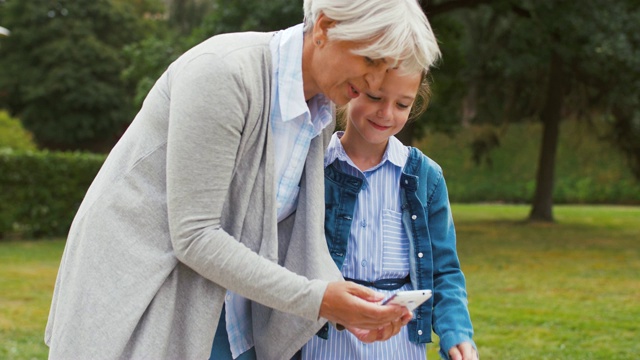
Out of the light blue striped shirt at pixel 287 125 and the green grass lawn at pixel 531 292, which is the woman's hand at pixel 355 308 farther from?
the green grass lawn at pixel 531 292

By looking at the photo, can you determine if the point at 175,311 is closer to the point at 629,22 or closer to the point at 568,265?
the point at 568,265

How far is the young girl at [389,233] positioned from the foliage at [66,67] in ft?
122

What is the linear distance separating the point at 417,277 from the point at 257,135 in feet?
2.49

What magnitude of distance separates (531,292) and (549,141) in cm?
1033

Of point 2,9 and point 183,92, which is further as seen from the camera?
point 2,9

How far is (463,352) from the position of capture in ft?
8.18

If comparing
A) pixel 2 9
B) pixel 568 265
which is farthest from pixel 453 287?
pixel 2 9

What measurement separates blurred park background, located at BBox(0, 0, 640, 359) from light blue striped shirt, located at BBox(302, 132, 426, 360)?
391 centimetres

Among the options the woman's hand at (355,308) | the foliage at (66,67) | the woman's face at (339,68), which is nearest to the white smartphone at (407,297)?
the woman's hand at (355,308)

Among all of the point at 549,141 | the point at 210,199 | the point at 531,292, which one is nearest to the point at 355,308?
the point at 210,199

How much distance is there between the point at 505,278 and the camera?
10750mm

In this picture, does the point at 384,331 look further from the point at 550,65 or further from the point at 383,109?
the point at 550,65

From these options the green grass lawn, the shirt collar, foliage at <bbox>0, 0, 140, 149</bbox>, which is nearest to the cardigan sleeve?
the shirt collar

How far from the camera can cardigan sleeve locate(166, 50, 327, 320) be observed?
196 centimetres
